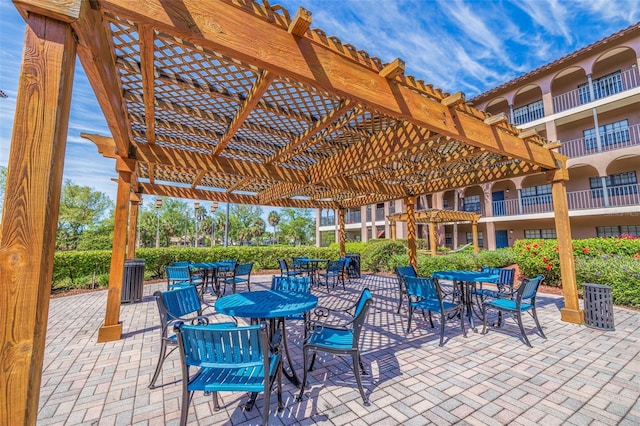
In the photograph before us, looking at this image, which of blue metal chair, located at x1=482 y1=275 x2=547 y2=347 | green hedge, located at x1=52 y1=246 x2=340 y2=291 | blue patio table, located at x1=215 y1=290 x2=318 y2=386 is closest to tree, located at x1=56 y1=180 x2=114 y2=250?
green hedge, located at x1=52 y1=246 x2=340 y2=291

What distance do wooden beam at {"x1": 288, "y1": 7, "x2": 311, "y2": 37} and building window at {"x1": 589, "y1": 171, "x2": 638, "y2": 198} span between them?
1792cm

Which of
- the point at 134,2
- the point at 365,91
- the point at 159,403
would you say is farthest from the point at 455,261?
the point at 134,2

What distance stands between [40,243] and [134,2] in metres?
1.45

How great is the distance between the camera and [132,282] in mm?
6332

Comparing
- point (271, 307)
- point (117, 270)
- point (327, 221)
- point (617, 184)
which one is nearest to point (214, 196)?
point (117, 270)

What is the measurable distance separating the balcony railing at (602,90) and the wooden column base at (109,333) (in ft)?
66.1

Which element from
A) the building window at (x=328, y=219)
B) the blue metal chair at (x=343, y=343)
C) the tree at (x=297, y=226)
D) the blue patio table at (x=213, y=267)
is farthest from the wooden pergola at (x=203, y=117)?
the tree at (x=297, y=226)

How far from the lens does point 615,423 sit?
2199 millimetres

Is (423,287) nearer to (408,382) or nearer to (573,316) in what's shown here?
(408,382)

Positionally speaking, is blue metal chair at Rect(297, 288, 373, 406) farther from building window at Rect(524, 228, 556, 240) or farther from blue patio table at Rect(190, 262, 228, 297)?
building window at Rect(524, 228, 556, 240)

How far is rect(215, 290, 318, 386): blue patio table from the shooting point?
2543 millimetres

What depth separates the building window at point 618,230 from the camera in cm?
1331

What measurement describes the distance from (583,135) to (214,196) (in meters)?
18.7

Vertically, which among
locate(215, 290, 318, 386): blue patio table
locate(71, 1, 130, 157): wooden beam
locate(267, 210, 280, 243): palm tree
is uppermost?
locate(267, 210, 280, 243): palm tree
